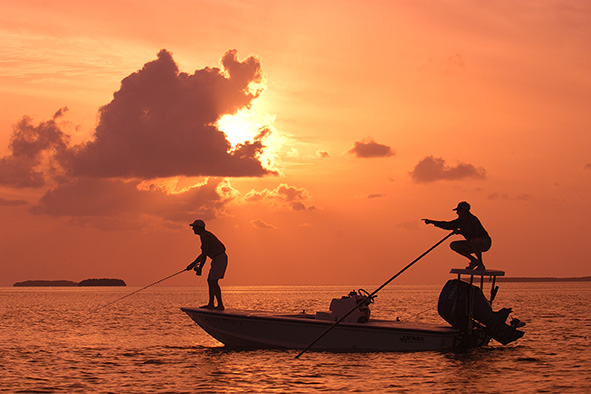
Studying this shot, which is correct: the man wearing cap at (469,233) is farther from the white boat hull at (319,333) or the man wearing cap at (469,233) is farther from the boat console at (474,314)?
the white boat hull at (319,333)

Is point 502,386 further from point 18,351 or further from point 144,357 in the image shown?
point 18,351

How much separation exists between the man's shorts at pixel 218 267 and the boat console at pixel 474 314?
6.97 m

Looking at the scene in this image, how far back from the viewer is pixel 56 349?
3134 centimetres

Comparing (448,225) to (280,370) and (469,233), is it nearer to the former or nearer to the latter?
(469,233)

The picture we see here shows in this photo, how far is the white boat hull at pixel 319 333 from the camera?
24422 mm

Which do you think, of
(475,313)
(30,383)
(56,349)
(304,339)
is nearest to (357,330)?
(304,339)

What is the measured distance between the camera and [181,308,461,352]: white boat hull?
24422 mm

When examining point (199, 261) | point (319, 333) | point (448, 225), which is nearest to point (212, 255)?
point (199, 261)

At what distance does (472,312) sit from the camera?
81.6 ft

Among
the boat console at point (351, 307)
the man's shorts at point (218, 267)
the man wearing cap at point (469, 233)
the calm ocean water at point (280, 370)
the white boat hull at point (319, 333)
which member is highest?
the man wearing cap at point (469, 233)

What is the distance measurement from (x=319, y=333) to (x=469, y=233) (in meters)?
5.67

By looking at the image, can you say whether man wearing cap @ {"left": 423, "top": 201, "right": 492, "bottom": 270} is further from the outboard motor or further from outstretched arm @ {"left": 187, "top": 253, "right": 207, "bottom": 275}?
outstretched arm @ {"left": 187, "top": 253, "right": 207, "bottom": 275}

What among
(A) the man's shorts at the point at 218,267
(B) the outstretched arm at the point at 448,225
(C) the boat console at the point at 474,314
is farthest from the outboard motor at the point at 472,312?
(A) the man's shorts at the point at 218,267

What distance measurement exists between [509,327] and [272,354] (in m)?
7.69
